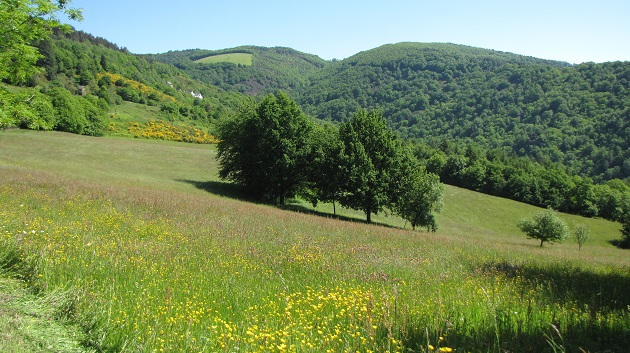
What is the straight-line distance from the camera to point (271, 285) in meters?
7.32

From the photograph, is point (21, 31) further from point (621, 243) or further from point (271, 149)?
point (621, 243)

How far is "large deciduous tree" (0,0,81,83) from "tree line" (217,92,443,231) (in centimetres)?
2610

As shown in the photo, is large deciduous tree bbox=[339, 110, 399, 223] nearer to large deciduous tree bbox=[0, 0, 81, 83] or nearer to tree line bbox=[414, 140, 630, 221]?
large deciduous tree bbox=[0, 0, 81, 83]

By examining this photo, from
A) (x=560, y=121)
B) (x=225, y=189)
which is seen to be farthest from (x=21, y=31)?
(x=560, y=121)

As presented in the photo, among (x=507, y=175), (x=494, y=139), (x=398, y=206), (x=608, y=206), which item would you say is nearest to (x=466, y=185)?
(x=507, y=175)

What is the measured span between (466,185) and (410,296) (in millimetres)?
96973

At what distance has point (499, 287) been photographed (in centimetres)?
797

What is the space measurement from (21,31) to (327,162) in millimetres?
28027

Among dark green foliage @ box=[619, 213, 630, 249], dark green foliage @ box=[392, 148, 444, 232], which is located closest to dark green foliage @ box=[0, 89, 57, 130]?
dark green foliage @ box=[392, 148, 444, 232]

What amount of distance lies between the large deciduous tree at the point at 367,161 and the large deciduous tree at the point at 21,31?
26063mm

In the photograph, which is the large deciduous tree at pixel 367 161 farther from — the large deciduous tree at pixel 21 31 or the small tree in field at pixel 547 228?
the large deciduous tree at pixel 21 31

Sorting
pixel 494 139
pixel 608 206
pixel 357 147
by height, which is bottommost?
pixel 608 206

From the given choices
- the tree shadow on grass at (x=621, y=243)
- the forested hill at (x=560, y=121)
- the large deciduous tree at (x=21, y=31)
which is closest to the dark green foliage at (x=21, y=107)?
the large deciduous tree at (x=21, y=31)

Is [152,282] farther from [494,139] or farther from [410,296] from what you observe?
[494,139]
